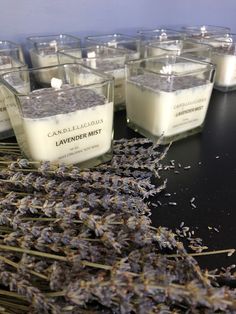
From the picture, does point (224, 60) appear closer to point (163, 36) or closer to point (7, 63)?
point (163, 36)

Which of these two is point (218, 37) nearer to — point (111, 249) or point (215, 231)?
point (215, 231)

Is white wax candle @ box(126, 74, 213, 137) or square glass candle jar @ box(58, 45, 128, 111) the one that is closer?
white wax candle @ box(126, 74, 213, 137)

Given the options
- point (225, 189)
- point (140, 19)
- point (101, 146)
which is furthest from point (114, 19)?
point (225, 189)

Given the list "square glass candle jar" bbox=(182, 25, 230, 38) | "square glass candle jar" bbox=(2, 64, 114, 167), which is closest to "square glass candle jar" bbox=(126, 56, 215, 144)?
"square glass candle jar" bbox=(2, 64, 114, 167)

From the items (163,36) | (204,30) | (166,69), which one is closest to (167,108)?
(166,69)

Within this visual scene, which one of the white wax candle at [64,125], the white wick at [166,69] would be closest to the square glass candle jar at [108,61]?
the white wick at [166,69]

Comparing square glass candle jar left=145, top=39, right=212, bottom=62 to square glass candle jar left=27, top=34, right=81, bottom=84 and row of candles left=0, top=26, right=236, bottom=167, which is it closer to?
row of candles left=0, top=26, right=236, bottom=167
